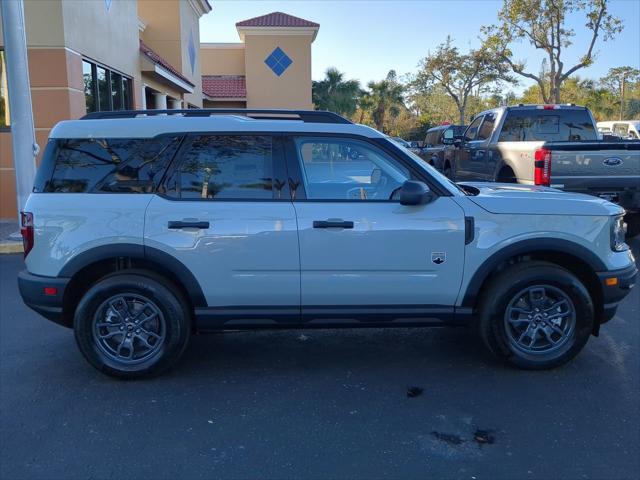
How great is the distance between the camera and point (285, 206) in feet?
13.8

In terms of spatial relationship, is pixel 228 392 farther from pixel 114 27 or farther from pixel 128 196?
pixel 114 27

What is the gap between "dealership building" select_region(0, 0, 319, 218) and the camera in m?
11.2

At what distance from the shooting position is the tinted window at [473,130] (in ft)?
38.6

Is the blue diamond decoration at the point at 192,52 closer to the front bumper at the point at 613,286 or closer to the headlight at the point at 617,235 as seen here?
the headlight at the point at 617,235

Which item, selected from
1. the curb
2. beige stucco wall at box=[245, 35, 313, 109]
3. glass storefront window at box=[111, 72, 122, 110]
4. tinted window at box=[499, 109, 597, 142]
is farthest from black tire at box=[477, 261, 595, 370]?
beige stucco wall at box=[245, 35, 313, 109]

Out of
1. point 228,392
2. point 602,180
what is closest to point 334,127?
point 228,392

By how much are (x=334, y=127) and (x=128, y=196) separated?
157 centimetres

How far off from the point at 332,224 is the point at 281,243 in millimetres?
383

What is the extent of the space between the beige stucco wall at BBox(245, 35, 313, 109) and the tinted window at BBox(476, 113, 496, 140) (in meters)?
18.8

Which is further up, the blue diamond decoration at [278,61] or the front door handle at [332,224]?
the blue diamond decoration at [278,61]

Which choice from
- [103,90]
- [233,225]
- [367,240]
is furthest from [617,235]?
[103,90]

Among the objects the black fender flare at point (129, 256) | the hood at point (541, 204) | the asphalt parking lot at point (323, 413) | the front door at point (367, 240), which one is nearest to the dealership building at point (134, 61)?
the asphalt parking lot at point (323, 413)

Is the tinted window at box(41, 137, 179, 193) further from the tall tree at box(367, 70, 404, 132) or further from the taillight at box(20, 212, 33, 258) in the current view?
the tall tree at box(367, 70, 404, 132)

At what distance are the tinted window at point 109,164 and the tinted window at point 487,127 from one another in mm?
7838
